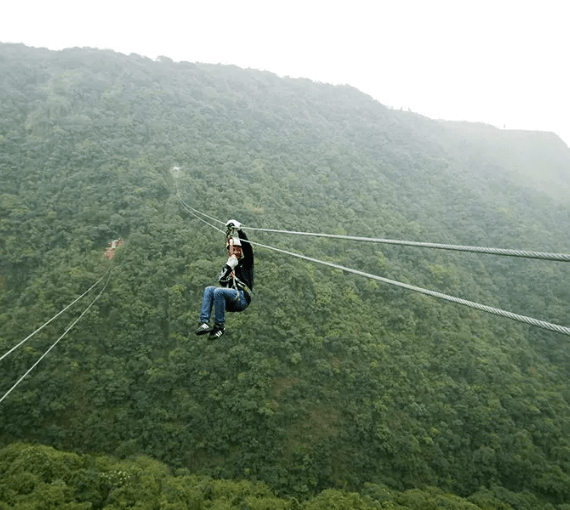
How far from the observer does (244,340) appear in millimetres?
17875

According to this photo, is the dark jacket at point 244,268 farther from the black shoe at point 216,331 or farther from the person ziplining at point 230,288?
the black shoe at point 216,331

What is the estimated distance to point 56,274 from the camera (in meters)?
17.6

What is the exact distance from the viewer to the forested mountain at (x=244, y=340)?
14.7m

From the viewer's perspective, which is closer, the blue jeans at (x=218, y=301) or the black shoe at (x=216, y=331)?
the blue jeans at (x=218, y=301)

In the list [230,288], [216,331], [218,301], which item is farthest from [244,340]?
→ [218,301]

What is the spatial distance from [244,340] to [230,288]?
42.8 feet

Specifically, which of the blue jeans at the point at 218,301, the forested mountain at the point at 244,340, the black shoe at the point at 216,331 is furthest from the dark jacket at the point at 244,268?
the forested mountain at the point at 244,340

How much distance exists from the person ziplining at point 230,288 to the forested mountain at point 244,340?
32.6ft

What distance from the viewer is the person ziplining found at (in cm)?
512

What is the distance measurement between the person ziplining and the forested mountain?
993 cm

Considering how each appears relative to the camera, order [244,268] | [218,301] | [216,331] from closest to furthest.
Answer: [218,301] < [216,331] < [244,268]

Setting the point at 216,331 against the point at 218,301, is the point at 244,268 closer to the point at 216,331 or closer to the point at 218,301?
the point at 218,301

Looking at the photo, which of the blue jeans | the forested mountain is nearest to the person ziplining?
the blue jeans

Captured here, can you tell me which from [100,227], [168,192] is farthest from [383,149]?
[100,227]
